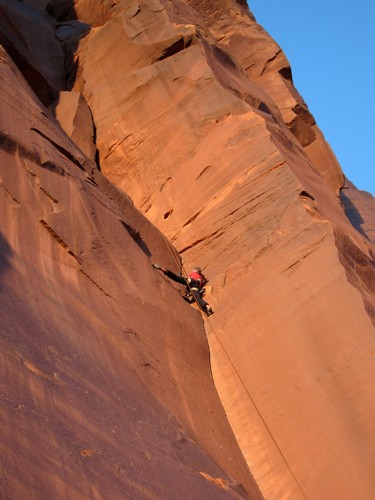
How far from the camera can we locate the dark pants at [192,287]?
855cm

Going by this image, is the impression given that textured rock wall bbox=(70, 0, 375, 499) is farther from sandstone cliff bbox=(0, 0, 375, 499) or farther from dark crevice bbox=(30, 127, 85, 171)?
dark crevice bbox=(30, 127, 85, 171)

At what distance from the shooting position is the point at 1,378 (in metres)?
3.99

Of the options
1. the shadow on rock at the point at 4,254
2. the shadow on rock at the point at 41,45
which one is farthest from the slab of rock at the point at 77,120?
the shadow on rock at the point at 4,254

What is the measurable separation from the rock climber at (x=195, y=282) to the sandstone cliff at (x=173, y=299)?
15 cm

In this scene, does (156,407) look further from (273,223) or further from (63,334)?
(273,223)

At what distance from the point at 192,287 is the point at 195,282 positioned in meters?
0.13

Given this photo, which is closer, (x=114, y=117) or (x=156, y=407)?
(x=156, y=407)

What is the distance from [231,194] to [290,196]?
1078mm

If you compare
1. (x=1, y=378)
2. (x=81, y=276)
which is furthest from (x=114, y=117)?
(x=1, y=378)

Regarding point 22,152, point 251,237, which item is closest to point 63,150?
point 22,152

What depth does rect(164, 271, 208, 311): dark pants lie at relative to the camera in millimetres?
8555

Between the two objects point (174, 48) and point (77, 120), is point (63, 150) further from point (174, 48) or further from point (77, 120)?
point (174, 48)

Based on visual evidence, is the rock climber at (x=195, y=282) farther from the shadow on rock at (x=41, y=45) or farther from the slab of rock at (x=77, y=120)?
the shadow on rock at (x=41, y=45)

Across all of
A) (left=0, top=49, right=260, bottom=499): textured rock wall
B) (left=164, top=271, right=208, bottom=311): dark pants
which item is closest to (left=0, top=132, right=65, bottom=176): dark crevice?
(left=0, top=49, right=260, bottom=499): textured rock wall
